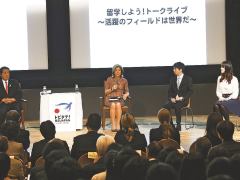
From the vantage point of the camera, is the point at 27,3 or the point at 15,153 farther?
the point at 27,3

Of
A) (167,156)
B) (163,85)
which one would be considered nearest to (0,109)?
(163,85)

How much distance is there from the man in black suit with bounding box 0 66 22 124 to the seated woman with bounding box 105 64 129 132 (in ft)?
4.67

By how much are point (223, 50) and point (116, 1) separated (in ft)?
7.04

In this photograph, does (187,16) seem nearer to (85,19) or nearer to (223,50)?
(223,50)

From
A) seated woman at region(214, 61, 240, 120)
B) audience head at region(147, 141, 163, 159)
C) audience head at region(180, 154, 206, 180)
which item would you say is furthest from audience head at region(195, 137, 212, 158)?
seated woman at region(214, 61, 240, 120)

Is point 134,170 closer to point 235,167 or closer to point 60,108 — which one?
point 235,167

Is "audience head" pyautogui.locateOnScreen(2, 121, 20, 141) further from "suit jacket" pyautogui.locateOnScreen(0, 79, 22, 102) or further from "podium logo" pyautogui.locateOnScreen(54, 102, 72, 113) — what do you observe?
"podium logo" pyautogui.locateOnScreen(54, 102, 72, 113)

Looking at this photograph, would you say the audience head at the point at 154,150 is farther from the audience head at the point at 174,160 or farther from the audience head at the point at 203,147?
the audience head at the point at 174,160

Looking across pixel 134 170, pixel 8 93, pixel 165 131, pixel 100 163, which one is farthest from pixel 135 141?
pixel 8 93

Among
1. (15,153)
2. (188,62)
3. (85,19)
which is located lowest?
(15,153)

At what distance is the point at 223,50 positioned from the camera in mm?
10891

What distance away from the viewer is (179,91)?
9508 mm

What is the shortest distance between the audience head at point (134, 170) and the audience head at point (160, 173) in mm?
219

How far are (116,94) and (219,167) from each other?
6340 mm
